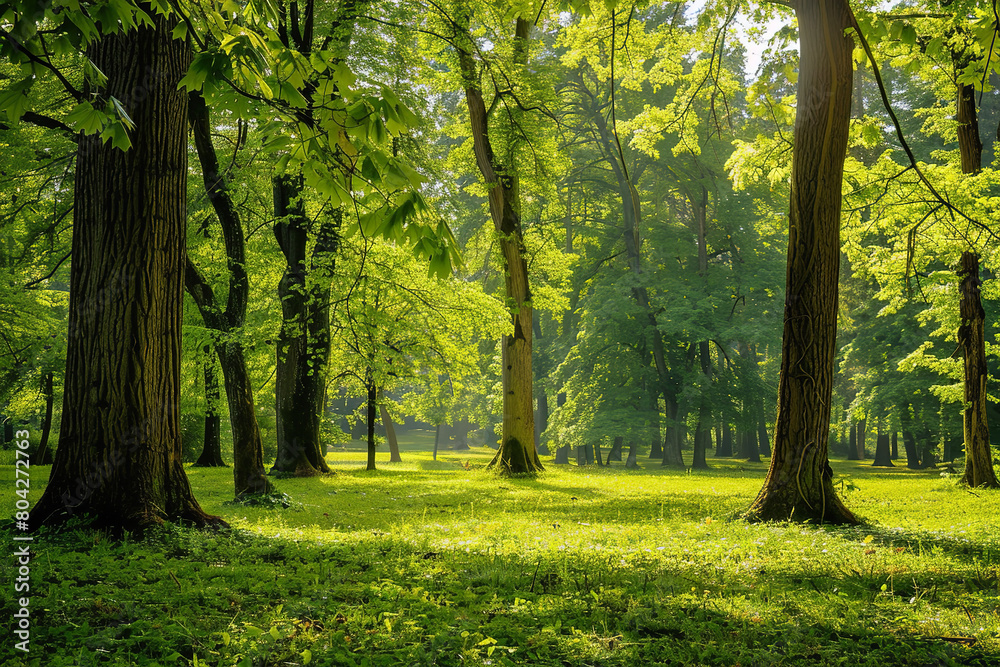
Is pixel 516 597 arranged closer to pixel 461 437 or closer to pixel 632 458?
pixel 632 458

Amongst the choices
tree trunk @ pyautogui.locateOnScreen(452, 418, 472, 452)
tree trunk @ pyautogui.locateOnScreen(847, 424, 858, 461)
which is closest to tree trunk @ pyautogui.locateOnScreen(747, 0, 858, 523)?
tree trunk @ pyautogui.locateOnScreen(847, 424, 858, 461)

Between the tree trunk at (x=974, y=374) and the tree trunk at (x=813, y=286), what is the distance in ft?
25.1

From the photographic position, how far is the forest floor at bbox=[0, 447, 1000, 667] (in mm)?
2947

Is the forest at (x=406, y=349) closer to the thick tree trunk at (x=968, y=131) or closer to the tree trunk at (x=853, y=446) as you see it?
the thick tree trunk at (x=968, y=131)

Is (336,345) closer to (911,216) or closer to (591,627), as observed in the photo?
(911,216)

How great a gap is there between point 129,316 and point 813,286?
672 cm

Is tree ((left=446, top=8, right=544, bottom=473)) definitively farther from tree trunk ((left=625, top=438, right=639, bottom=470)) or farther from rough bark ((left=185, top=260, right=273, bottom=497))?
tree trunk ((left=625, top=438, right=639, bottom=470))

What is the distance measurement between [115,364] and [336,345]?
40.1ft

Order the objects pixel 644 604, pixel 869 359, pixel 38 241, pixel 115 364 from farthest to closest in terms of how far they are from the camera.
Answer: pixel 869 359
pixel 38 241
pixel 115 364
pixel 644 604

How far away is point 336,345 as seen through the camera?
56.4 ft

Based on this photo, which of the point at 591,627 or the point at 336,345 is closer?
the point at 591,627

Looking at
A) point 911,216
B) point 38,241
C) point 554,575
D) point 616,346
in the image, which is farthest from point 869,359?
point 38,241

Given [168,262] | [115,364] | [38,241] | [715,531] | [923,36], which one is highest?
[923,36]

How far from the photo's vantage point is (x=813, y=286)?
7129mm
